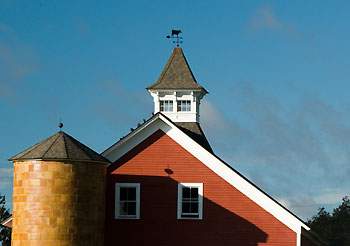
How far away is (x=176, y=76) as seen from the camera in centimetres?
4144

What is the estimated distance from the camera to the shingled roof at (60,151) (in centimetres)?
2831

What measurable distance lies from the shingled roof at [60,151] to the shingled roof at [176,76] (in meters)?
11.1

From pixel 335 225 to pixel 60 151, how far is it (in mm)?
56620

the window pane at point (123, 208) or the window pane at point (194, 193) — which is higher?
the window pane at point (194, 193)

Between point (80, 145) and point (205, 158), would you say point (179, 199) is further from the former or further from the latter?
point (80, 145)

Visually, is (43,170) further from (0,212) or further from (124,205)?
(0,212)

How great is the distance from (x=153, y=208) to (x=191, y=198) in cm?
157

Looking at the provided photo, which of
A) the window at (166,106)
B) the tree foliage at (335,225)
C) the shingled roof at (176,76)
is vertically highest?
the shingled roof at (176,76)

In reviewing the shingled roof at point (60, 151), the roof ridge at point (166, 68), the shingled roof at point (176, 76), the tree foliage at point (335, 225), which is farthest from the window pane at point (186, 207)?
the tree foliage at point (335, 225)

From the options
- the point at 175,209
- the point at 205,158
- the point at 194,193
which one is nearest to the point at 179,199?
the point at 175,209

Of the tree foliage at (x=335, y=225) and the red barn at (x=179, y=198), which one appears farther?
the tree foliage at (x=335, y=225)

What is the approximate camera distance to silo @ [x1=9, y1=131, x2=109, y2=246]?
91.8ft

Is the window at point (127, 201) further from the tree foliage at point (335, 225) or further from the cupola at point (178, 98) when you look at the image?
the tree foliage at point (335, 225)

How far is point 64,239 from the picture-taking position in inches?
1102
